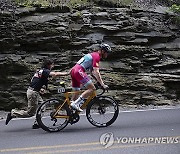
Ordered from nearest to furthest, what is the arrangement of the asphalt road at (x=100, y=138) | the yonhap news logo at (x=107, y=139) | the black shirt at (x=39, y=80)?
the asphalt road at (x=100, y=138) < the yonhap news logo at (x=107, y=139) < the black shirt at (x=39, y=80)

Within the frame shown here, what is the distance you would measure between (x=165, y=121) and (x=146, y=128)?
113 centimetres

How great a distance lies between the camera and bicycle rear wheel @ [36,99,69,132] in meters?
7.61

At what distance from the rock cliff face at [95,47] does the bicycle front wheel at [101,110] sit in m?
4.56

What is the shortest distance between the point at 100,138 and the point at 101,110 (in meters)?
1.28

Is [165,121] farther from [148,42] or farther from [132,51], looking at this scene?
[148,42]

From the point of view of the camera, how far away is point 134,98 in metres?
12.9

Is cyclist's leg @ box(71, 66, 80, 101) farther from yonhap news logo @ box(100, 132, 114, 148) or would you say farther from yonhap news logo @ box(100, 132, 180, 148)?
yonhap news logo @ box(100, 132, 180, 148)

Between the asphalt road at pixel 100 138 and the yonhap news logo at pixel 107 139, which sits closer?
the asphalt road at pixel 100 138

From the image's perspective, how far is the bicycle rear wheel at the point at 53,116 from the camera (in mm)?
7613

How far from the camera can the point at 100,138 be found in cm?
695

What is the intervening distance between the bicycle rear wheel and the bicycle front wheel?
67cm

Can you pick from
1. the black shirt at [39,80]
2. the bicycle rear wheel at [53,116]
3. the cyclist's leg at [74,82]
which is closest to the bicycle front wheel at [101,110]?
the cyclist's leg at [74,82]

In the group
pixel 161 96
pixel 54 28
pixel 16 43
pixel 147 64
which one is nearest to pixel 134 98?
pixel 161 96

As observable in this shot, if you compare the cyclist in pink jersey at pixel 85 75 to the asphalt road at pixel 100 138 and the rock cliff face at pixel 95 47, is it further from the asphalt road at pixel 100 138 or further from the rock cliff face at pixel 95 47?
the rock cliff face at pixel 95 47
